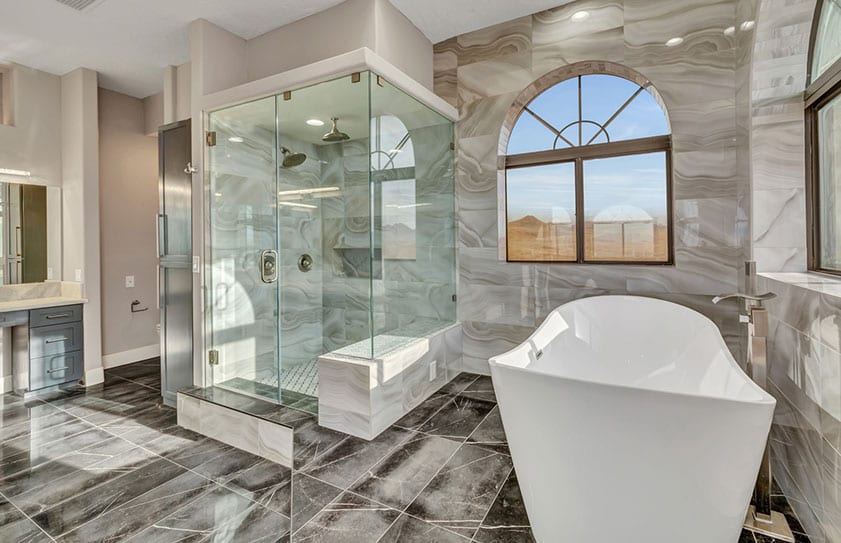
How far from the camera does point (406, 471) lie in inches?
78.6

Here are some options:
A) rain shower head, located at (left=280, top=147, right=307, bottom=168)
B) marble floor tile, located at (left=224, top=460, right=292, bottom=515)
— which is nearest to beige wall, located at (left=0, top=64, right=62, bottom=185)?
rain shower head, located at (left=280, top=147, right=307, bottom=168)

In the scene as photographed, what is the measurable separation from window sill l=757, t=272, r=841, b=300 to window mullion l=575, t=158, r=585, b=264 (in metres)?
1.11

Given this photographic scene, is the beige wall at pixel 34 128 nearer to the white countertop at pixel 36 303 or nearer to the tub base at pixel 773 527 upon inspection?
the white countertop at pixel 36 303

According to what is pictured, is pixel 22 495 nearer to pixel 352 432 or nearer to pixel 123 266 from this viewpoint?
pixel 352 432

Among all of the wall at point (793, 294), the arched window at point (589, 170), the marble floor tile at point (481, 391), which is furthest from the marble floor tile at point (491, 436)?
the arched window at point (589, 170)

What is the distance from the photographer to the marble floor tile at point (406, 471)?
5.94ft

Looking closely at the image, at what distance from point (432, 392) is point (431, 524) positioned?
4.51ft

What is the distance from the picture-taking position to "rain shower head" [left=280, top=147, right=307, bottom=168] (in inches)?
123

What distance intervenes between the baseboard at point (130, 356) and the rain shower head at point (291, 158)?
2.72m

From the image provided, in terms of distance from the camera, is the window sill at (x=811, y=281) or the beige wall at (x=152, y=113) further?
the beige wall at (x=152, y=113)

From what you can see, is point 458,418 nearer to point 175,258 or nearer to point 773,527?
point 773,527

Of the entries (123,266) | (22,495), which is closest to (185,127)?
(123,266)

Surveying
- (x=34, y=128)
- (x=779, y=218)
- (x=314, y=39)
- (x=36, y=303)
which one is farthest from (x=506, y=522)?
(x=34, y=128)

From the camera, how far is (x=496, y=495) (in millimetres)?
1789
